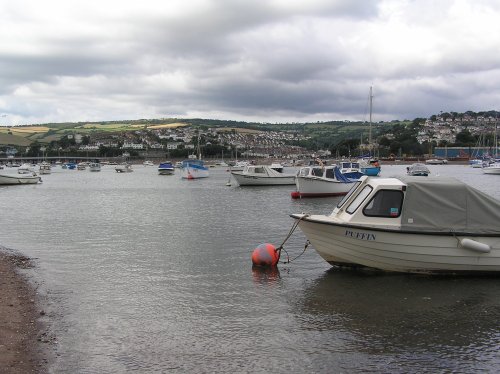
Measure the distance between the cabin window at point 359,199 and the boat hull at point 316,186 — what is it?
1321 inches

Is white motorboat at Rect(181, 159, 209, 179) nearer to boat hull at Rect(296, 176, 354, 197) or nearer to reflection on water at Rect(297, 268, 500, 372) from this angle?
boat hull at Rect(296, 176, 354, 197)

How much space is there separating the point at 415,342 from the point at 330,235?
18.4 ft

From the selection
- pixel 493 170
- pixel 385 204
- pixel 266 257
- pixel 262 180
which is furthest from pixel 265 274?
pixel 493 170

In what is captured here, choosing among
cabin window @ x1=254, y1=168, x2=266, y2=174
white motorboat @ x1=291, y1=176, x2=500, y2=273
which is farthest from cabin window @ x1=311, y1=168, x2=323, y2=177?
white motorboat @ x1=291, y1=176, x2=500, y2=273

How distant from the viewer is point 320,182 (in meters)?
51.2

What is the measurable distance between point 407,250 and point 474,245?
1.84 meters

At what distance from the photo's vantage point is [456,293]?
14969 mm

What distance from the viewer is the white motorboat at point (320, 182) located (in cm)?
5094

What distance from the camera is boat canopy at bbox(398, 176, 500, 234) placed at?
15.6m

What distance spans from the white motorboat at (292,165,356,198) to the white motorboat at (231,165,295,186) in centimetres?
1660

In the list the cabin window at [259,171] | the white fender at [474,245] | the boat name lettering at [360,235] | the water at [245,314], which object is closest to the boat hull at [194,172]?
the cabin window at [259,171]

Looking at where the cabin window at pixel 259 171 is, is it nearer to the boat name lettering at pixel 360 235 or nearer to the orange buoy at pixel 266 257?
the orange buoy at pixel 266 257

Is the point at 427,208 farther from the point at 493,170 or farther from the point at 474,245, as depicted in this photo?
the point at 493,170

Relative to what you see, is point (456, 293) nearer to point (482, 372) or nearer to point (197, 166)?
point (482, 372)
